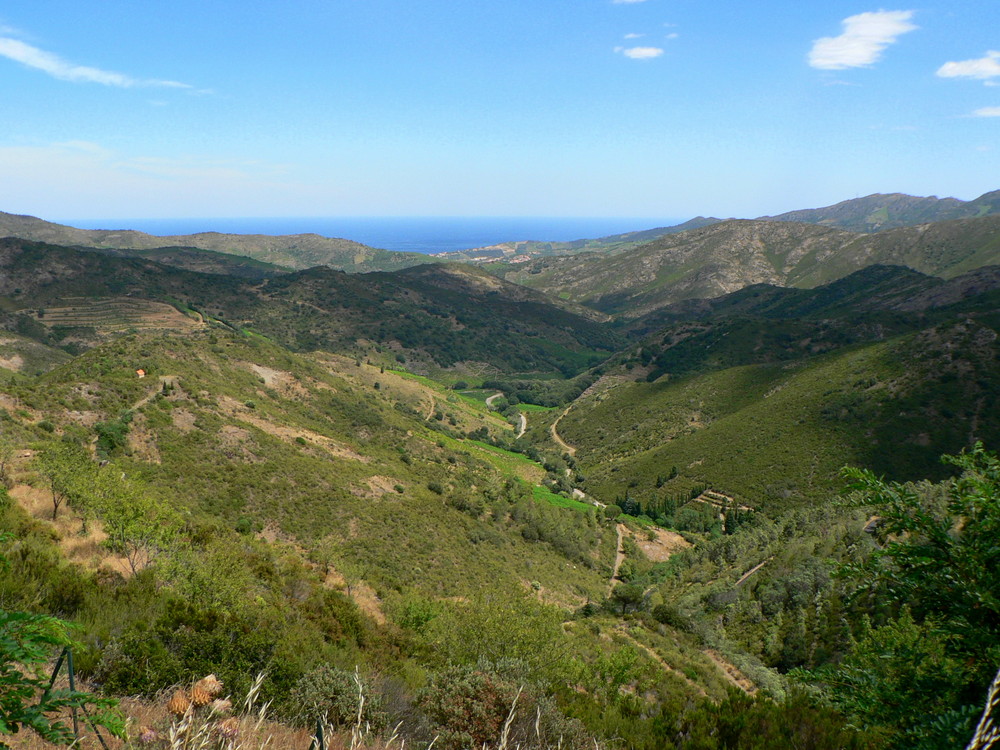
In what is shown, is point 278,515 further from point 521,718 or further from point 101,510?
point 521,718

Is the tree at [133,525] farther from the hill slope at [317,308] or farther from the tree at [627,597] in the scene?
the hill slope at [317,308]

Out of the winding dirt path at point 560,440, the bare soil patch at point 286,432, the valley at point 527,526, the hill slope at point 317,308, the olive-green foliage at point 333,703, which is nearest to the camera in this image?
the valley at point 527,526

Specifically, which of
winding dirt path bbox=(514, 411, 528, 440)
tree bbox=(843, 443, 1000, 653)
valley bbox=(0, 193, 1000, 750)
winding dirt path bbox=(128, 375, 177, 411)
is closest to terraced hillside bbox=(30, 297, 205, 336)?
valley bbox=(0, 193, 1000, 750)

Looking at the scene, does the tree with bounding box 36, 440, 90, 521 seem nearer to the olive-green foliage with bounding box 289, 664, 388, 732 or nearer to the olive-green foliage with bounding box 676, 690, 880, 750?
the olive-green foliage with bounding box 289, 664, 388, 732

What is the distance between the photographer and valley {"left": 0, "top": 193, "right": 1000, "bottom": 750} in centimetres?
874

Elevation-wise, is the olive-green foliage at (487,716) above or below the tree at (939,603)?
below

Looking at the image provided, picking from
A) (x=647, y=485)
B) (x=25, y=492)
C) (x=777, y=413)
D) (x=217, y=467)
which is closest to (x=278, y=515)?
(x=217, y=467)

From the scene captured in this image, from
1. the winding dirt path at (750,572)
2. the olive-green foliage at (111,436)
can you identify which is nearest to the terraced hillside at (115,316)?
the olive-green foliage at (111,436)

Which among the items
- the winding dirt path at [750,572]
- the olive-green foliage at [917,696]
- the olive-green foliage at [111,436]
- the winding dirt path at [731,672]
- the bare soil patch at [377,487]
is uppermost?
the olive-green foliage at [917,696]

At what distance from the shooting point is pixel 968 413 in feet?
205

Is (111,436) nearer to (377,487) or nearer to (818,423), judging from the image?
(377,487)

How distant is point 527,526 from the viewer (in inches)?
2067

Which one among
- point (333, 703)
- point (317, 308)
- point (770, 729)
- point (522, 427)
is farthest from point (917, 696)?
point (317, 308)

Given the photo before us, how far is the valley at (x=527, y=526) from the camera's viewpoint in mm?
8742
